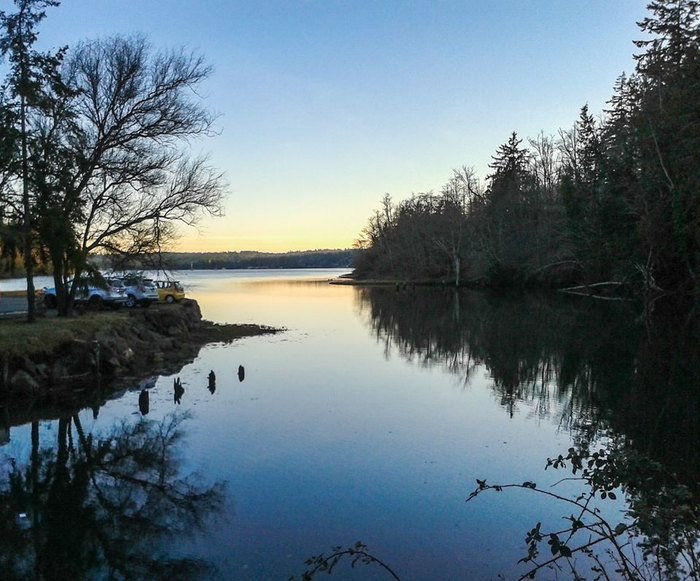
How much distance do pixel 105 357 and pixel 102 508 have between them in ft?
35.8

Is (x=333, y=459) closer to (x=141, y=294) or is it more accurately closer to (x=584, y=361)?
(x=584, y=361)

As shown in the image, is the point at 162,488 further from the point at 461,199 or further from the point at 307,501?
the point at 461,199

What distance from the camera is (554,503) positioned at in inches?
344

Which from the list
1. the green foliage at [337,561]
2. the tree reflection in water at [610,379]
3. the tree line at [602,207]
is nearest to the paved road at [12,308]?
the tree reflection in water at [610,379]

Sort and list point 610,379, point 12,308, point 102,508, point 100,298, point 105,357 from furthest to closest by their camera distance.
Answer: point 100,298
point 12,308
point 105,357
point 610,379
point 102,508

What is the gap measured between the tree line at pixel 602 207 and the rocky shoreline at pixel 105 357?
23.9 metres

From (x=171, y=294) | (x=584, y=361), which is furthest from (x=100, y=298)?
(x=584, y=361)

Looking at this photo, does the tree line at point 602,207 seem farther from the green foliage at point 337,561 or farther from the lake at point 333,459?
the green foliage at point 337,561

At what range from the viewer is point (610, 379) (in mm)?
17406

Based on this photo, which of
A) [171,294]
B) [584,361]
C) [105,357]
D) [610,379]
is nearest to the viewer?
[610,379]

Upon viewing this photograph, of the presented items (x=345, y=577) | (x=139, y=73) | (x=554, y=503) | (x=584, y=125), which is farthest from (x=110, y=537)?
(x=584, y=125)

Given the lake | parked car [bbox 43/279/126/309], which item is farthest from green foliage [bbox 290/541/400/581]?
parked car [bbox 43/279/126/309]

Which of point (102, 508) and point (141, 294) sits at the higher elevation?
point (141, 294)

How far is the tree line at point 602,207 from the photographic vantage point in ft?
102
